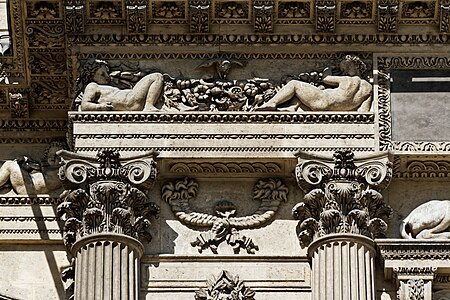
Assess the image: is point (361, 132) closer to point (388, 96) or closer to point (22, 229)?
point (388, 96)

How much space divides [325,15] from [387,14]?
83 cm

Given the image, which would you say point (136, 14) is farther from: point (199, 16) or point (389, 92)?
point (389, 92)

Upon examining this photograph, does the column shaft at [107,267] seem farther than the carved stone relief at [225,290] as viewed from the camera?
No

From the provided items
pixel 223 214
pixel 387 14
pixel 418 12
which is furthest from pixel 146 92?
pixel 418 12

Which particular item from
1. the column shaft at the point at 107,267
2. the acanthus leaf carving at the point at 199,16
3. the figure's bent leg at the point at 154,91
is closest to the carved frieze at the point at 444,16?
the acanthus leaf carving at the point at 199,16

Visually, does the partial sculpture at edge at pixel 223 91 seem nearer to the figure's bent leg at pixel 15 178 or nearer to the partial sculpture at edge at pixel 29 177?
the partial sculpture at edge at pixel 29 177

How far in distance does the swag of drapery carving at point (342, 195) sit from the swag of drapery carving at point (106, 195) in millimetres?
1962

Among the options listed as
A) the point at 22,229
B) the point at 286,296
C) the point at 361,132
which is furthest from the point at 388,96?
the point at 22,229

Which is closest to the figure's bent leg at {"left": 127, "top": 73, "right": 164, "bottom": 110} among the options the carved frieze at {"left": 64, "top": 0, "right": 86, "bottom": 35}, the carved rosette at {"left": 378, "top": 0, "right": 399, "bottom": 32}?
the carved frieze at {"left": 64, "top": 0, "right": 86, "bottom": 35}

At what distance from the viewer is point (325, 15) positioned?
30844 millimetres

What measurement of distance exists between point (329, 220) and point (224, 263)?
147cm

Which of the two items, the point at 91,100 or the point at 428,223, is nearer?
the point at 428,223

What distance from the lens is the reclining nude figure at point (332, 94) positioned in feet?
100

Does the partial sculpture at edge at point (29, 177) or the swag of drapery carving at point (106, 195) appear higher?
the swag of drapery carving at point (106, 195)
